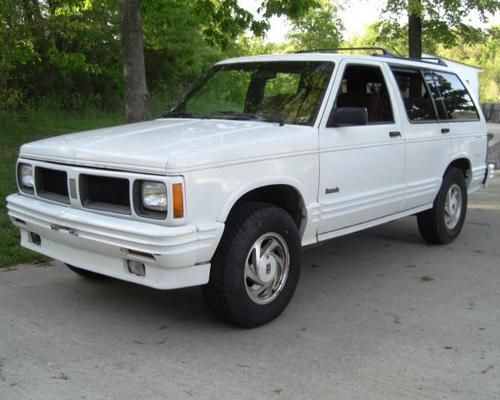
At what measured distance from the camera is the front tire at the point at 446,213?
6.48 meters

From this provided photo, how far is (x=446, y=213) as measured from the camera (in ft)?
22.0

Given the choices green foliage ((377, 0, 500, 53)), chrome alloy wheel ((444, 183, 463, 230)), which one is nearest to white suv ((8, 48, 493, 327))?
chrome alloy wheel ((444, 183, 463, 230))

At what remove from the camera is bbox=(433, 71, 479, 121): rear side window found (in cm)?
656

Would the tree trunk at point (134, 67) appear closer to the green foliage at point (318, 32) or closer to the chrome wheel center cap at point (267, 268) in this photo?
the chrome wheel center cap at point (267, 268)

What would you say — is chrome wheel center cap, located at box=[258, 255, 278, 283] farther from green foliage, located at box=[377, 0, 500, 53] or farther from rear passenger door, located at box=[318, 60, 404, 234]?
green foliage, located at box=[377, 0, 500, 53]

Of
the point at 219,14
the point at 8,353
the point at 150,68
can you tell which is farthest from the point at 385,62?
the point at 150,68

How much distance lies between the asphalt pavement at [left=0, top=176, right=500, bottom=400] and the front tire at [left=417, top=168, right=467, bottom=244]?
736 mm

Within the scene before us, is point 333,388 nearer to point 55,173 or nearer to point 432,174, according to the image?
point 55,173

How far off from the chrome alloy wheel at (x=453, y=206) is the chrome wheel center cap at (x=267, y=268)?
2.95m

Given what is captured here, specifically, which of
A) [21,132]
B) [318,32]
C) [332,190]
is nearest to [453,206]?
[332,190]

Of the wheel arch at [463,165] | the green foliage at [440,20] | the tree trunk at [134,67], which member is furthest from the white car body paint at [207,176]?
the green foliage at [440,20]

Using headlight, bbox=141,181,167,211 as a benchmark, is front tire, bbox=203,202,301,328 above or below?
below

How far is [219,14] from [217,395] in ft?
27.9

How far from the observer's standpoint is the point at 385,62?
570 cm
